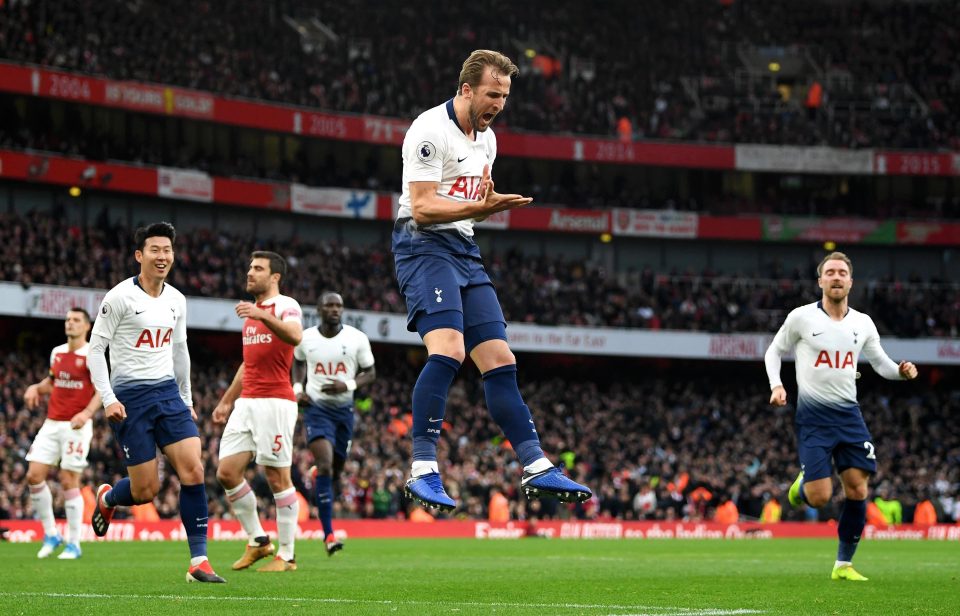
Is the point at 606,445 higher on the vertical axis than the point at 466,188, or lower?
lower

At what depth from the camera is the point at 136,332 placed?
429 inches

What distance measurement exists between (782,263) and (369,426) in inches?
921

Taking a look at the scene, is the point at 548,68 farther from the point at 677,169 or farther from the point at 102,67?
the point at 102,67

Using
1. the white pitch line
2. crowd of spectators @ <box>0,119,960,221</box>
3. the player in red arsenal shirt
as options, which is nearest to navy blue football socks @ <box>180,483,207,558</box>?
the white pitch line

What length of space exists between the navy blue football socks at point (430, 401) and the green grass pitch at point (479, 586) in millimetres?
1006

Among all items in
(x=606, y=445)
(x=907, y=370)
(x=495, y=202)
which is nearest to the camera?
(x=495, y=202)

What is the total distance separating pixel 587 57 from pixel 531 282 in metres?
11.4

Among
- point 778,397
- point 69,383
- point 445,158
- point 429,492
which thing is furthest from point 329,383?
point 429,492

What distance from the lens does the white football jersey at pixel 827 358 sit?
12109 millimetres

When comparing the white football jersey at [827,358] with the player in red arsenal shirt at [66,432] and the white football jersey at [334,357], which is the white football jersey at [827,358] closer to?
the white football jersey at [334,357]

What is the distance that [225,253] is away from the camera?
1630 inches

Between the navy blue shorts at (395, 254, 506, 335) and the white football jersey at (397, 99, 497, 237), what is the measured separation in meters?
0.21

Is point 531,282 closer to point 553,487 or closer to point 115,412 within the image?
point 115,412

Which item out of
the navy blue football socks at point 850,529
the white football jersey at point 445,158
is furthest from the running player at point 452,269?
the navy blue football socks at point 850,529
